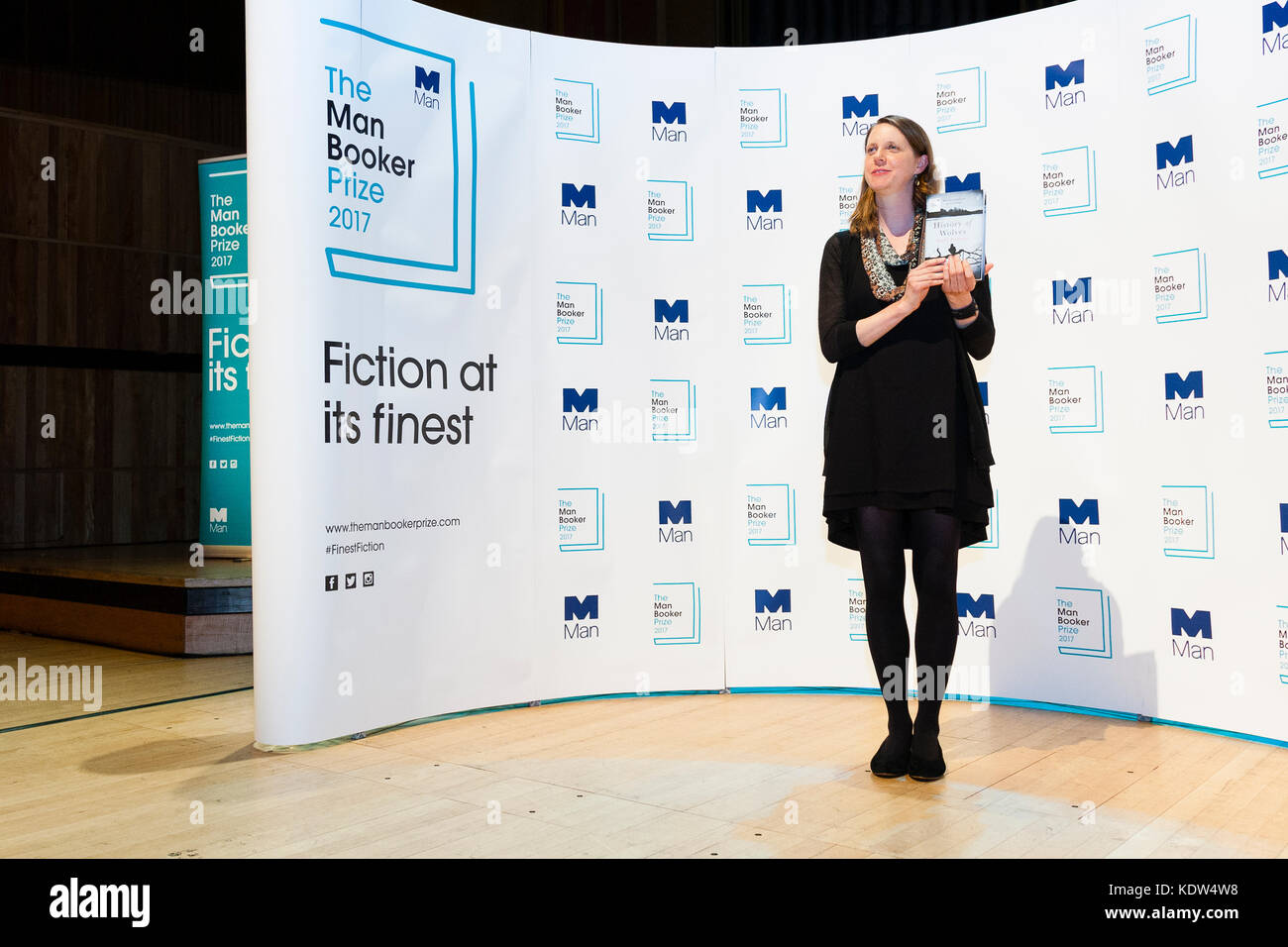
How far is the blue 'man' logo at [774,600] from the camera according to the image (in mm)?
3941

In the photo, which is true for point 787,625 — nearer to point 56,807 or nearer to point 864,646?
point 864,646

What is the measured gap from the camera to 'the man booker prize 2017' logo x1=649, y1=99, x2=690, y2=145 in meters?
3.92

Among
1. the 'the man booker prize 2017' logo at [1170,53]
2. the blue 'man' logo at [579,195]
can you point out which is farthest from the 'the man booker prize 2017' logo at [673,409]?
the 'the man booker prize 2017' logo at [1170,53]

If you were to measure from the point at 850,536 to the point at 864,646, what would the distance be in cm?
107

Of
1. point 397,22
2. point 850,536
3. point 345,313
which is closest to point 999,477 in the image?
point 850,536

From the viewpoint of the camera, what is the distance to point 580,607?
149 inches

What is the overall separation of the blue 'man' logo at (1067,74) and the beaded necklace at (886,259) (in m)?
1.16

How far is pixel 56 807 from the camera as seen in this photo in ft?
8.60

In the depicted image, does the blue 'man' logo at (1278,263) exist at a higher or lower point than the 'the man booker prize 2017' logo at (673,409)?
higher

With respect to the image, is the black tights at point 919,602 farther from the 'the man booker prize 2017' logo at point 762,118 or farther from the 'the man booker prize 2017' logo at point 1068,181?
the 'the man booker prize 2017' logo at point 762,118

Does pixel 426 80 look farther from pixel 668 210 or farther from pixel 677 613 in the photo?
pixel 677 613

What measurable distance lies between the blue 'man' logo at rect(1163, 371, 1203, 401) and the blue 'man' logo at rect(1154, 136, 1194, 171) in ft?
2.09

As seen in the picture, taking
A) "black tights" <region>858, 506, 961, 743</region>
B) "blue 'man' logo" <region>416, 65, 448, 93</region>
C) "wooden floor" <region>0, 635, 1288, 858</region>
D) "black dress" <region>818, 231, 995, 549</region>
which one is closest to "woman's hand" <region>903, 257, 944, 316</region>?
"black dress" <region>818, 231, 995, 549</region>
